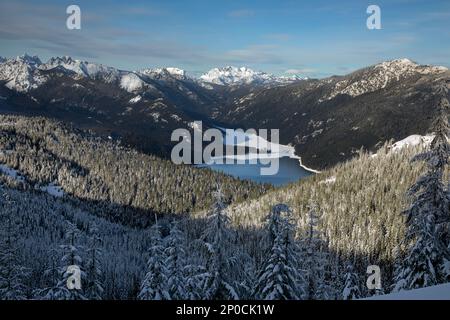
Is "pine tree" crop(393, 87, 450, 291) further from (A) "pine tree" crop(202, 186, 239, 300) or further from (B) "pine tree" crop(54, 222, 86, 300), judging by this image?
(B) "pine tree" crop(54, 222, 86, 300)

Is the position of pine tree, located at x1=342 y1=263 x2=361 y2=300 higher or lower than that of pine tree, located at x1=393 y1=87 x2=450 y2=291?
lower

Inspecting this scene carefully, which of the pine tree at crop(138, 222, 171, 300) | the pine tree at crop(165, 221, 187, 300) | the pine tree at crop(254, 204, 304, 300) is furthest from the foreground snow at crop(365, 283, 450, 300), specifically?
the pine tree at crop(138, 222, 171, 300)

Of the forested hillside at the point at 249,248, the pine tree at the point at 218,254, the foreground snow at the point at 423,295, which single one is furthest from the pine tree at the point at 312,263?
the foreground snow at the point at 423,295

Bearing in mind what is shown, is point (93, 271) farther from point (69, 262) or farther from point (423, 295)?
point (423, 295)

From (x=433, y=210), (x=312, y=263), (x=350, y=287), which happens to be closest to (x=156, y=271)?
(x=312, y=263)

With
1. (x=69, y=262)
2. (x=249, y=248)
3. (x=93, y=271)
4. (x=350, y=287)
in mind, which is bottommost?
(x=249, y=248)
